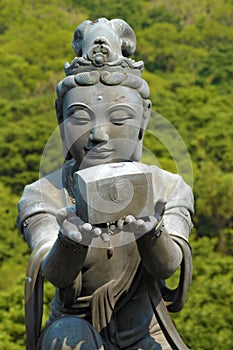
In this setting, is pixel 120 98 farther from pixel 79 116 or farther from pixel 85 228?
pixel 85 228

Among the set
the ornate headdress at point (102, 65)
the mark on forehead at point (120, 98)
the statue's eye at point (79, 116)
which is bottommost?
the statue's eye at point (79, 116)

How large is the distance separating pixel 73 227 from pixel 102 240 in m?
0.74

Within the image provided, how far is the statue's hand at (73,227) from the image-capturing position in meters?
7.38

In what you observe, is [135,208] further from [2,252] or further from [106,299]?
[2,252]

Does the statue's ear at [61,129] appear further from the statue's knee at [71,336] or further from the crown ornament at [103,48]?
the statue's knee at [71,336]

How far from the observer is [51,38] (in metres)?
87.9

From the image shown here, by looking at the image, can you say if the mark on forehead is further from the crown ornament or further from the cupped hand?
the cupped hand

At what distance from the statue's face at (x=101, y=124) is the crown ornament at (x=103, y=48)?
5.6 inches

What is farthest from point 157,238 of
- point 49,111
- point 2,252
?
point 49,111

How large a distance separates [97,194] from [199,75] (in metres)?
75.8

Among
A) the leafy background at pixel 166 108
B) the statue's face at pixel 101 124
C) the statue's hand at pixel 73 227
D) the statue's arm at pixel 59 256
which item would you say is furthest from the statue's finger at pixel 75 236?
Answer: the leafy background at pixel 166 108

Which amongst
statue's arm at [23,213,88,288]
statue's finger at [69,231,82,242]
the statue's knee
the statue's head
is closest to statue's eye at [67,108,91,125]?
the statue's head

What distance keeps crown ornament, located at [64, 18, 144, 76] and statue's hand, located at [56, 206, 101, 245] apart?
1.21 metres

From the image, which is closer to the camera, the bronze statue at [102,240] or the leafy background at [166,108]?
the bronze statue at [102,240]
